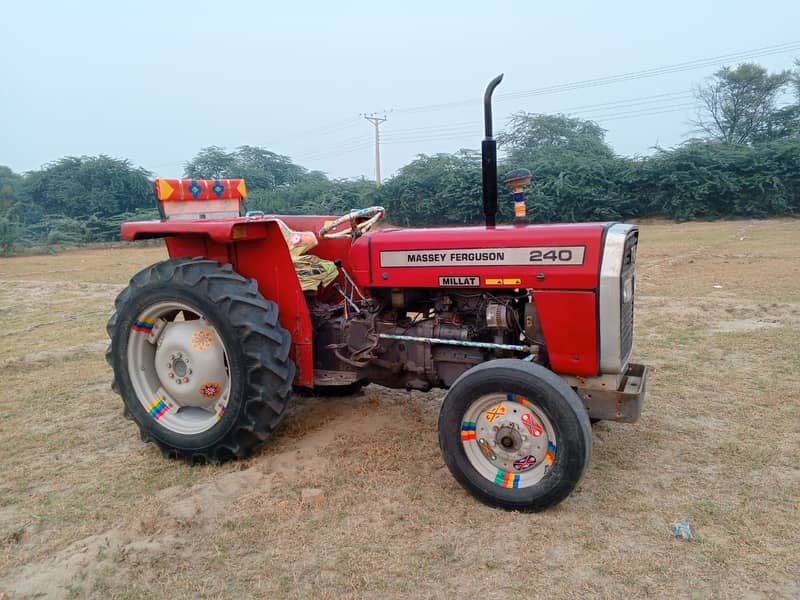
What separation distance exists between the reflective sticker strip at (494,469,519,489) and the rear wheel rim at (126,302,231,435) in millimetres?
1583

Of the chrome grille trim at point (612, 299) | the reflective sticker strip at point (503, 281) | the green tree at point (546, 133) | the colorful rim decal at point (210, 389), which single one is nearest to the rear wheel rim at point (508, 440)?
the chrome grille trim at point (612, 299)

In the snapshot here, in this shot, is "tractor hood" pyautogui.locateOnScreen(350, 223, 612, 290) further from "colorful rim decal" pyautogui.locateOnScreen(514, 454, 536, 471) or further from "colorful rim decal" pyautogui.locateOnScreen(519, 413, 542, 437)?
"colorful rim decal" pyautogui.locateOnScreen(514, 454, 536, 471)

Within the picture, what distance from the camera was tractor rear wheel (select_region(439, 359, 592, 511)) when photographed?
269cm

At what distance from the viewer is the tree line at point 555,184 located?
21125mm

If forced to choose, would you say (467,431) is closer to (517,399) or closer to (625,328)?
(517,399)

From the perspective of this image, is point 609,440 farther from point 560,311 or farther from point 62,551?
point 62,551

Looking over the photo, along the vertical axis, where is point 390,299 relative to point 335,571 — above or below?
above

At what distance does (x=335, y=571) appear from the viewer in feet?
7.92

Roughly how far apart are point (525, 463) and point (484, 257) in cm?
110

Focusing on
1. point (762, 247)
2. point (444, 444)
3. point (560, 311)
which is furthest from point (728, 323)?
point (762, 247)

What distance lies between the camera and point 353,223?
393cm

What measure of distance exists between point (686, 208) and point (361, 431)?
2091 cm

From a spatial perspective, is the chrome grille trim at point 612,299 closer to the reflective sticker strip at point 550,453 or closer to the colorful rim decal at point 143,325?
the reflective sticker strip at point 550,453

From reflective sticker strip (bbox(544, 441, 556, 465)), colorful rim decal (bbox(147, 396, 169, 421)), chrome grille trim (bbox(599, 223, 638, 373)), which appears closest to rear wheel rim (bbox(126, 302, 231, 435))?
colorful rim decal (bbox(147, 396, 169, 421))
